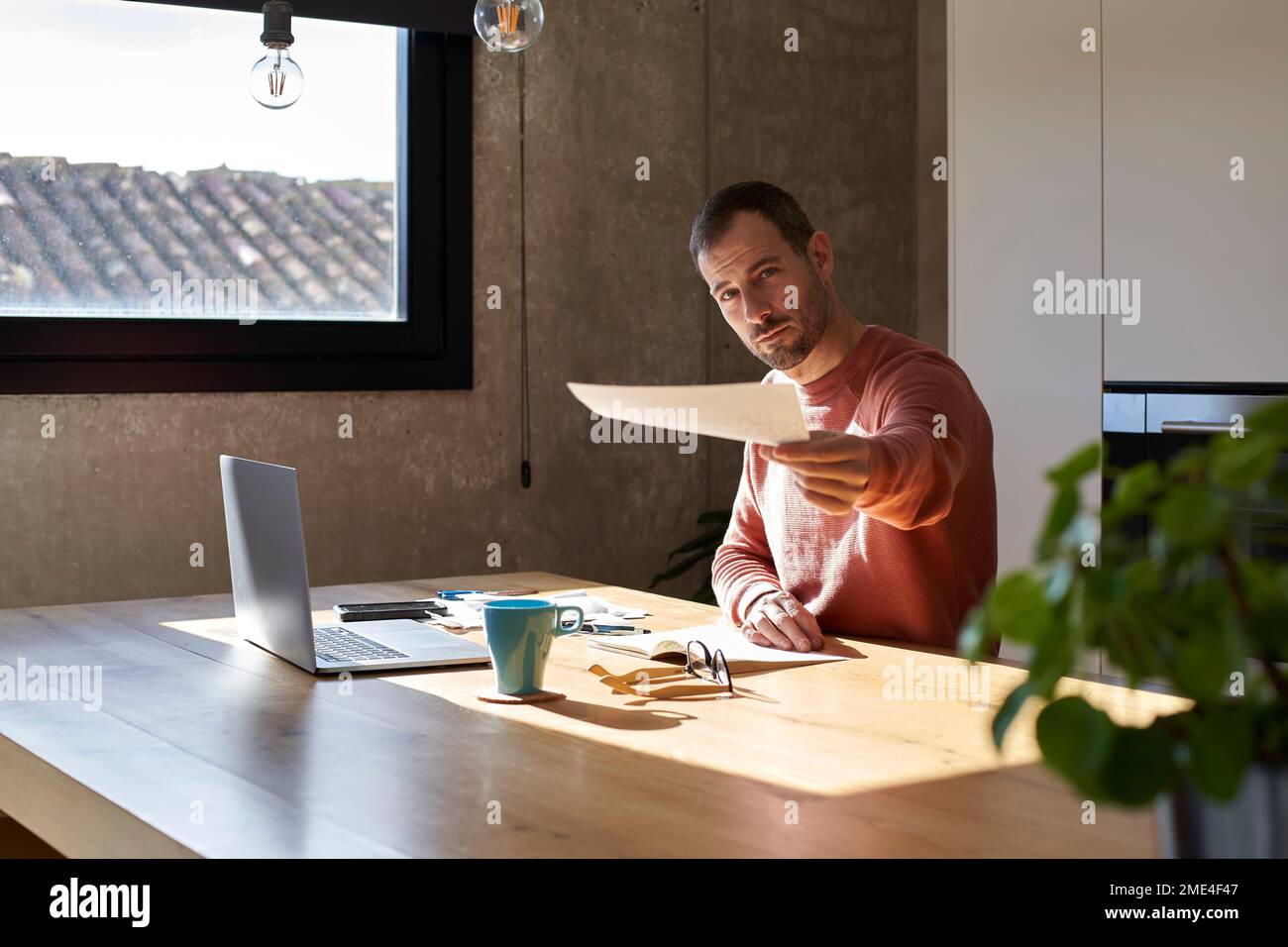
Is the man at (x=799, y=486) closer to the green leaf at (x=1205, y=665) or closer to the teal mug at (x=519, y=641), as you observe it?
the teal mug at (x=519, y=641)

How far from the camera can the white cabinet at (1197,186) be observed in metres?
2.84

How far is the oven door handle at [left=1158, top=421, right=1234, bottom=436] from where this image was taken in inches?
114

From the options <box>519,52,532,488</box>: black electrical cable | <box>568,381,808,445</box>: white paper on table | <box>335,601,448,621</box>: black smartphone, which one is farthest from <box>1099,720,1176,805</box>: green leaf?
<box>519,52,532,488</box>: black electrical cable

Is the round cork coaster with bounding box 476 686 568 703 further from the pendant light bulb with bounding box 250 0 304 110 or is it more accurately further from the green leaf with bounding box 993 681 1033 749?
the pendant light bulb with bounding box 250 0 304 110

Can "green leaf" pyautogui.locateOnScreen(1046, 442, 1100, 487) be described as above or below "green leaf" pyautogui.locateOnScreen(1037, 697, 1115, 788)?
above

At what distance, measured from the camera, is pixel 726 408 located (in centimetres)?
156

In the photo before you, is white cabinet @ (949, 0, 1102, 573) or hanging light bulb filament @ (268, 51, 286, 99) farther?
white cabinet @ (949, 0, 1102, 573)

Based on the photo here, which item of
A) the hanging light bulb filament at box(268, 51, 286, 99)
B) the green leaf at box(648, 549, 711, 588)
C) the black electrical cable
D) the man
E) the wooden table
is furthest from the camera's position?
the green leaf at box(648, 549, 711, 588)

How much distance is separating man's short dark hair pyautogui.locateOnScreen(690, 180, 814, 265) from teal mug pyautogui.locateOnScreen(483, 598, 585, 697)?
930 millimetres

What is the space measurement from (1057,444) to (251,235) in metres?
2.08
